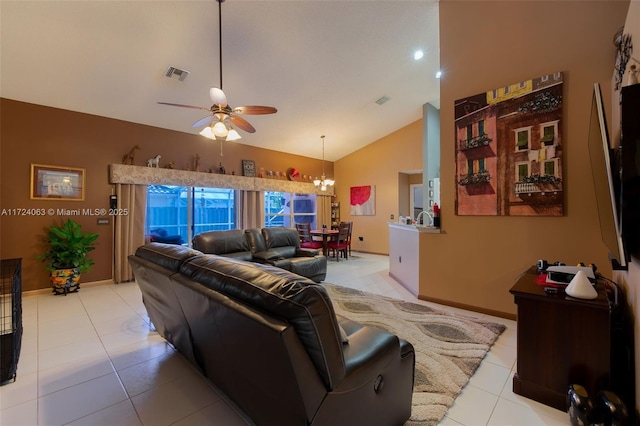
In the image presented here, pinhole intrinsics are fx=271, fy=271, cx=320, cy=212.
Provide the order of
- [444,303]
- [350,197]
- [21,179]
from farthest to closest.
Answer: [350,197] → [21,179] → [444,303]

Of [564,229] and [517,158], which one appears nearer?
[564,229]

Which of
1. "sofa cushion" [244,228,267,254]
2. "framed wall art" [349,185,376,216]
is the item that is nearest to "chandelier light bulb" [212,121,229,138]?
"sofa cushion" [244,228,267,254]

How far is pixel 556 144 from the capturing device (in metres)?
2.78

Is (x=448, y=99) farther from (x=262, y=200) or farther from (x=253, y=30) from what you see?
(x=262, y=200)

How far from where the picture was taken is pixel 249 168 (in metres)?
6.73

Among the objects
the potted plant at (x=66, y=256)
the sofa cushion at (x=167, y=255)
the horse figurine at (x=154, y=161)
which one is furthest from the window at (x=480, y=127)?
the potted plant at (x=66, y=256)

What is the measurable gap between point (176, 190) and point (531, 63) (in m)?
6.31

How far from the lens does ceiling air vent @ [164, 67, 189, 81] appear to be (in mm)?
3824

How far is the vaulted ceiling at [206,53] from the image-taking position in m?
2.99

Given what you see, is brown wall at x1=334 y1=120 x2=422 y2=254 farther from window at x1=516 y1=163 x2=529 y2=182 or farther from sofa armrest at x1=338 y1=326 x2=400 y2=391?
sofa armrest at x1=338 y1=326 x2=400 y2=391

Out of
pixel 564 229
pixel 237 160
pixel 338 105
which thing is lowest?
pixel 564 229

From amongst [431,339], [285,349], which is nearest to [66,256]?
[285,349]

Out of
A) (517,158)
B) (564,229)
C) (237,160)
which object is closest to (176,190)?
(237,160)

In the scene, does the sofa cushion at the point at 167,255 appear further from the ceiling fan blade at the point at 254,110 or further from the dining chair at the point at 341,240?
the dining chair at the point at 341,240
